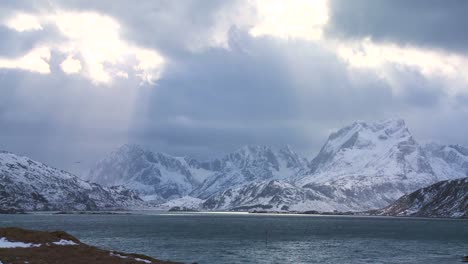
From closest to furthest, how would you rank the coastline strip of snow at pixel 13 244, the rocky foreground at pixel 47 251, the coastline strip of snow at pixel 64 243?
the rocky foreground at pixel 47 251, the coastline strip of snow at pixel 13 244, the coastline strip of snow at pixel 64 243

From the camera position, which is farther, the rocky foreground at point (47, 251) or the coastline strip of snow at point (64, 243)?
the coastline strip of snow at point (64, 243)

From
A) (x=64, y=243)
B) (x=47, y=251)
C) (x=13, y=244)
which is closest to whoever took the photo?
(x=47, y=251)

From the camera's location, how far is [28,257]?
220ft

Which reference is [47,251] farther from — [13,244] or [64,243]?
[64,243]

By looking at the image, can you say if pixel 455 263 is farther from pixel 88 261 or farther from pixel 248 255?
pixel 88 261

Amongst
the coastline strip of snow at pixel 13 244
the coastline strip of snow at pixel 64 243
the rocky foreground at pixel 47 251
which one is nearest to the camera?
the rocky foreground at pixel 47 251

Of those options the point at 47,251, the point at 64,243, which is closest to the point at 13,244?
the point at 47,251

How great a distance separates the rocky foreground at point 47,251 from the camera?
67400 millimetres

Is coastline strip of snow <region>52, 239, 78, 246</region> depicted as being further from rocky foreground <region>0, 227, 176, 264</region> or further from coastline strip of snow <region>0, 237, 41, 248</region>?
coastline strip of snow <region>0, 237, 41, 248</region>

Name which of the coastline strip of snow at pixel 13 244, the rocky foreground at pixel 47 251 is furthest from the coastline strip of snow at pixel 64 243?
the coastline strip of snow at pixel 13 244

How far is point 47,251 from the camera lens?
7375 centimetres

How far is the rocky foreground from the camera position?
67.4 metres

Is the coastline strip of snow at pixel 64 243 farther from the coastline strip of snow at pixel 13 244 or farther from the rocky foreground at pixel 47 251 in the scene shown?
the coastline strip of snow at pixel 13 244

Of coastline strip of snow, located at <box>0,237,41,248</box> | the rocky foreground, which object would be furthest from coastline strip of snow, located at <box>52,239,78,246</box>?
coastline strip of snow, located at <box>0,237,41,248</box>
